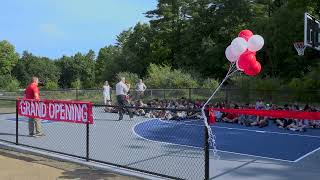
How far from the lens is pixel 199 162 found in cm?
1056

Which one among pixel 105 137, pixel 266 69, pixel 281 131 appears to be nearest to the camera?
pixel 105 137

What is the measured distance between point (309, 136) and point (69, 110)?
9180 mm

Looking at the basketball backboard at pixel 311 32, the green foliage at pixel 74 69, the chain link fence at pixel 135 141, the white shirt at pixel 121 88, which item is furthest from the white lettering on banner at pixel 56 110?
the green foliage at pixel 74 69

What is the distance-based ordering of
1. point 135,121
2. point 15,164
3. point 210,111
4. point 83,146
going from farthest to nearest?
point 135,121 < point 83,146 < point 15,164 < point 210,111

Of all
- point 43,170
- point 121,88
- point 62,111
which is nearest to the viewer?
point 43,170

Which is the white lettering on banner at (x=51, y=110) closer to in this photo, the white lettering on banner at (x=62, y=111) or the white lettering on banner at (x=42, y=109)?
the white lettering on banner at (x=42, y=109)

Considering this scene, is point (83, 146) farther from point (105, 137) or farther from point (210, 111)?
point (210, 111)

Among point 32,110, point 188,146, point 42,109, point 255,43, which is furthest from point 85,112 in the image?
point 255,43

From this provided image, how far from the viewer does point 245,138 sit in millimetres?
15531

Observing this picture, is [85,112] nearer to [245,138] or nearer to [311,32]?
[245,138]

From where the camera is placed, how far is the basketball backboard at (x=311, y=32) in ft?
57.4

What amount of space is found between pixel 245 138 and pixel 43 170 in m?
7.93

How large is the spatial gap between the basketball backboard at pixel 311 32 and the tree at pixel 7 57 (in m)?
92.1

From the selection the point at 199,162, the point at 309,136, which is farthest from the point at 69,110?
the point at 309,136
